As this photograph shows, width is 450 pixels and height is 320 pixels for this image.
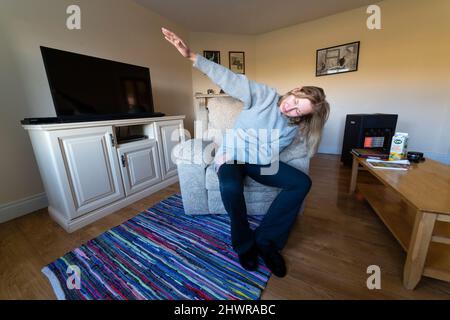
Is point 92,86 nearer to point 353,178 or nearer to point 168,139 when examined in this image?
point 168,139

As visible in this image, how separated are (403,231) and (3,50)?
269cm

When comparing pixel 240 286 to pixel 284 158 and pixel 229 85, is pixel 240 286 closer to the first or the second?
pixel 284 158

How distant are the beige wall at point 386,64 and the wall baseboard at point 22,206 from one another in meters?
2.42

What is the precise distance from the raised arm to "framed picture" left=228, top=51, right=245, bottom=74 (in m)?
2.51

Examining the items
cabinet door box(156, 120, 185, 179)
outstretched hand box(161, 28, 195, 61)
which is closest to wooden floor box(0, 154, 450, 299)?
cabinet door box(156, 120, 185, 179)

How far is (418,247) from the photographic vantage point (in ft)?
2.39

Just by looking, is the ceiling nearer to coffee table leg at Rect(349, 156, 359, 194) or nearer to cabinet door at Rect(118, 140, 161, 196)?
cabinet door at Rect(118, 140, 161, 196)

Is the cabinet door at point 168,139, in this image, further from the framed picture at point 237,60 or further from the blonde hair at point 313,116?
the framed picture at point 237,60

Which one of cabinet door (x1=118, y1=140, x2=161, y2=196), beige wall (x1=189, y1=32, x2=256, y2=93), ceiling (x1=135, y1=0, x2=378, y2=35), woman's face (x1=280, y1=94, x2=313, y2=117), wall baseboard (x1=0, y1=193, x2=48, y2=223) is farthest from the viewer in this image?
beige wall (x1=189, y1=32, x2=256, y2=93)

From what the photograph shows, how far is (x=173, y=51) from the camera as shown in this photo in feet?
8.80

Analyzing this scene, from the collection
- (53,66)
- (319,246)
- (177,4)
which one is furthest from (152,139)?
(177,4)

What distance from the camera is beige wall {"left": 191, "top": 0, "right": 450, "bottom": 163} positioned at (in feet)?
7.19

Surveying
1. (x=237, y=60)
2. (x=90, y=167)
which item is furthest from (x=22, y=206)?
(x=237, y=60)

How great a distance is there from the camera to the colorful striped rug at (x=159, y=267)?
0.81 meters
